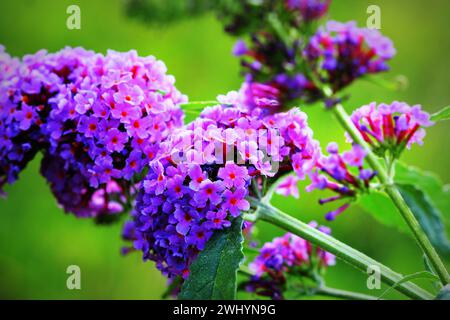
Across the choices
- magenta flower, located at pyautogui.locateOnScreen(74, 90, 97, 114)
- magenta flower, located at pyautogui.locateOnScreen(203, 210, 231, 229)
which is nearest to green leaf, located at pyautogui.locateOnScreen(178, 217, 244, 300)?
magenta flower, located at pyautogui.locateOnScreen(203, 210, 231, 229)

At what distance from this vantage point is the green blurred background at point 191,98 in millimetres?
1830

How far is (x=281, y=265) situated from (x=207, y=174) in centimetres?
24

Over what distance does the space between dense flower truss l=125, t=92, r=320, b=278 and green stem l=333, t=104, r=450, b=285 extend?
79 mm

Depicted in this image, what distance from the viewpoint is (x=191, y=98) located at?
1909 mm

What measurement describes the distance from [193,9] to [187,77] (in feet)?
1.61

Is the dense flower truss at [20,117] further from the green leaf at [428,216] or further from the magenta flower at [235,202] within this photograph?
the green leaf at [428,216]

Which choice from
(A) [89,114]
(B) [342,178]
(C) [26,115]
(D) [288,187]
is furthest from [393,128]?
(C) [26,115]

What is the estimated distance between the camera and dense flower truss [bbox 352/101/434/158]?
79cm

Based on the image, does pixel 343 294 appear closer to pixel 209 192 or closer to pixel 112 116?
pixel 209 192

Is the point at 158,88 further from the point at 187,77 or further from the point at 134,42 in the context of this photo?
the point at 134,42

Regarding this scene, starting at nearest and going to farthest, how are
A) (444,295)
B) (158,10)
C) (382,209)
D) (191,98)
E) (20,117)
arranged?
1. (444,295)
2. (20,117)
3. (382,209)
4. (158,10)
5. (191,98)

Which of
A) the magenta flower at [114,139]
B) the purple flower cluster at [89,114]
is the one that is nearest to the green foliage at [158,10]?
the purple flower cluster at [89,114]

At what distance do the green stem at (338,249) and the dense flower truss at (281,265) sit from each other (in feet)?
0.41

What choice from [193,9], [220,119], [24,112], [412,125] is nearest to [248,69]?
[220,119]
